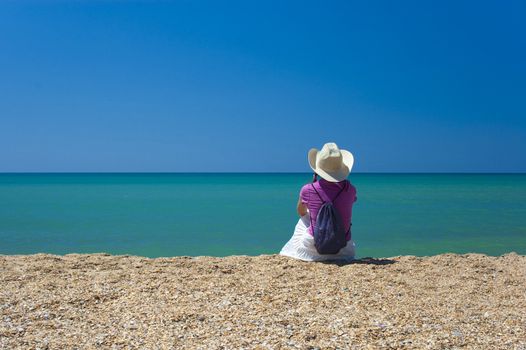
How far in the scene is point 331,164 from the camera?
22.7 feet

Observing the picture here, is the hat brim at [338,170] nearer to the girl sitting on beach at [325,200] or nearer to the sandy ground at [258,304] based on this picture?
the girl sitting on beach at [325,200]

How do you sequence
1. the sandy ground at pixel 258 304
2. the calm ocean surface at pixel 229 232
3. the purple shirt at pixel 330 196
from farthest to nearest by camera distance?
the calm ocean surface at pixel 229 232, the purple shirt at pixel 330 196, the sandy ground at pixel 258 304

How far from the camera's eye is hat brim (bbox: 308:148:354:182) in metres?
6.83

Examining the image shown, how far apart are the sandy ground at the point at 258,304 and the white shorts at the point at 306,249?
277 millimetres

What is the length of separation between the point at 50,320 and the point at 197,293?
1.44 metres

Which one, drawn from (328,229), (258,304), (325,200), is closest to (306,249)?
(328,229)

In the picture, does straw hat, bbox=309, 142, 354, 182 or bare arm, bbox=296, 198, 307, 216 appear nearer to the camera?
straw hat, bbox=309, 142, 354, 182

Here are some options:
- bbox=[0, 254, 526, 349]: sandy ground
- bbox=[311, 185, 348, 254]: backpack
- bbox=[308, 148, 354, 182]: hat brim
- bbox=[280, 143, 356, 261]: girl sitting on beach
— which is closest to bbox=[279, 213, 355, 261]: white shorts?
bbox=[280, 143, 356, 261]: girl sitting on beach

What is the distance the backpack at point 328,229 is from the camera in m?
6.62

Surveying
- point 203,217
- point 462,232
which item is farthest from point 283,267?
point 203,217

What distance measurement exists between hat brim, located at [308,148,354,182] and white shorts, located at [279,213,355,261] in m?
0.69

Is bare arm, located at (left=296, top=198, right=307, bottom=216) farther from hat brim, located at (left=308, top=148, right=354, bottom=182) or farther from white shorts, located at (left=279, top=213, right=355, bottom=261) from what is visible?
hat brim, located at (left=308, top=148, right=354, bottom=182)

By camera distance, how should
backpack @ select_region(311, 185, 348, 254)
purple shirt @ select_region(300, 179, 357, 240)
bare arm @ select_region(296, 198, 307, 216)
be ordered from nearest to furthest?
backpack @ select_region(311, 185, 348, 254), purple shirt @ select_region(300, 179, 357, 240), bare arm @ select_region(296, 198, 307, 216)

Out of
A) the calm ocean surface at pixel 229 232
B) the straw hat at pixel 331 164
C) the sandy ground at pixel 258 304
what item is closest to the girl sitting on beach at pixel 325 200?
the straw hat at pixel 331 164
